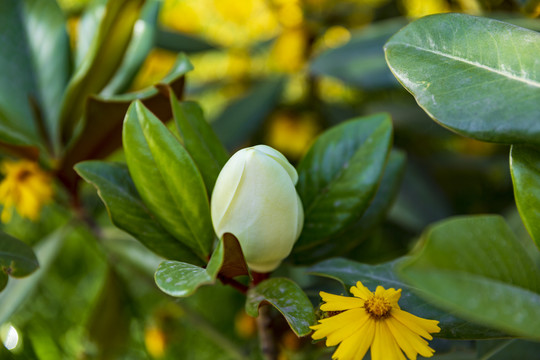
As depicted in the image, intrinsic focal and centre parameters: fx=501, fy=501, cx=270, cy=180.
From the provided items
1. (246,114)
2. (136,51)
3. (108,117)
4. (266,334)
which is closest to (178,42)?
(246,114)

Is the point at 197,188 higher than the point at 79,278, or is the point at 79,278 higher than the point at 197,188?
the point at 197,188

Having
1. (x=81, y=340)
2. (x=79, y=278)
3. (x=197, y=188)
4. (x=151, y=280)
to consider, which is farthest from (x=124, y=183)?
(x=79, y=278)

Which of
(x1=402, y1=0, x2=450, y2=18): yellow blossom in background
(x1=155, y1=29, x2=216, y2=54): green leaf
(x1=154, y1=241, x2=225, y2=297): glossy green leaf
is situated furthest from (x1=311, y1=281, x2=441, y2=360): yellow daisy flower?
(x1=402, y1=0, x2=450, y2=18): yellow blossom in background

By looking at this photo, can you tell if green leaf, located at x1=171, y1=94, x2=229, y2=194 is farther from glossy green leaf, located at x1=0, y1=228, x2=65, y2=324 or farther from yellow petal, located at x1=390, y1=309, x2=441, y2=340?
glossy green leaf, located at x1=0, y1=228, x2=65, y2=324

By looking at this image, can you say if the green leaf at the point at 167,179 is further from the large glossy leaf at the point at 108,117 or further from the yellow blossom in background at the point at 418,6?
the yellow blossom in background at the point at 418,6

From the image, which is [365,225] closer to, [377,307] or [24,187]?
[377,307]

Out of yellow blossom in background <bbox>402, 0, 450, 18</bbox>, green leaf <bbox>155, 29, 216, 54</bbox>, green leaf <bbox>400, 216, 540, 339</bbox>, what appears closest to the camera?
green leaf <bbox>400, 216, 540, 339</bbox>

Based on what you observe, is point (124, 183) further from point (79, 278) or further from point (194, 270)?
point (79, 278)
